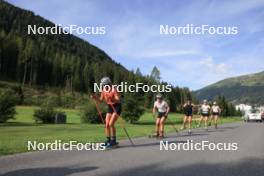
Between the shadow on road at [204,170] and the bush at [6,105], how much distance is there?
26.4 meters

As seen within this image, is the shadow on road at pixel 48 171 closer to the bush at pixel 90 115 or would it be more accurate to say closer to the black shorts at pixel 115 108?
the black shorts at pixel 115 108

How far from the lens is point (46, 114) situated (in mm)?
38688

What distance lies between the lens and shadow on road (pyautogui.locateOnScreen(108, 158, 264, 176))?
27.2 feet

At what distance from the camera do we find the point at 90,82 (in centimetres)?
16412

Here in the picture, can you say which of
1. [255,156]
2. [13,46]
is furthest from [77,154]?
[13,46]

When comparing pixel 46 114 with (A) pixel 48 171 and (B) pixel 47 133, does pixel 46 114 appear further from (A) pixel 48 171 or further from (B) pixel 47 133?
(A) pixel 48 171

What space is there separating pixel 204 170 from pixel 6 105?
2773cm

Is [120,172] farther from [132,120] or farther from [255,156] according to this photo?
[132,120]

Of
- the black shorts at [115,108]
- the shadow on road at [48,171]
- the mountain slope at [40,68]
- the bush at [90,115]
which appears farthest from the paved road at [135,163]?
the mountain slope at [40,68]

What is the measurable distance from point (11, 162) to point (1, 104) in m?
25.0

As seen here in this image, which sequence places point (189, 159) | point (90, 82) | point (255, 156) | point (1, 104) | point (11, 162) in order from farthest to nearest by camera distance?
point (90, 82)
point (1, 104)
point (255, 156)
point (189, 159)
point (11, 162)

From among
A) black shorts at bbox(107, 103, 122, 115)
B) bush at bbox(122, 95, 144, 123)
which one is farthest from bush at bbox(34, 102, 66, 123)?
black shorts at bbox(107, 103, 122, 115)

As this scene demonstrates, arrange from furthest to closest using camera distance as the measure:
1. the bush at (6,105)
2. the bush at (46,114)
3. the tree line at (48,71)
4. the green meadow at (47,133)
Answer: the tree line at (48,71) → the bush at (46,114) → the bush at (6,105) → the green meadow at (47,133)

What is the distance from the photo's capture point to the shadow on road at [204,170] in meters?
8.30
